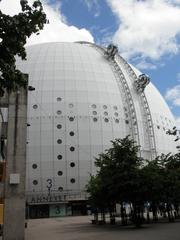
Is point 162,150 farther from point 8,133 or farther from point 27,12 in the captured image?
point 27,12

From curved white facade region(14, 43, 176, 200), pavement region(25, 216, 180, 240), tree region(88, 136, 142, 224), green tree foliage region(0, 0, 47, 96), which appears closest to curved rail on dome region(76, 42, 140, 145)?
curved white facade region(14, 43, 176, 200)

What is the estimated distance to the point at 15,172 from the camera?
23719 mm

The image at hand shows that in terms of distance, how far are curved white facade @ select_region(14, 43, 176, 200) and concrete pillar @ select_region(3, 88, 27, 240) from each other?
125 feet

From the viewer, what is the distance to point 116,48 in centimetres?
7888

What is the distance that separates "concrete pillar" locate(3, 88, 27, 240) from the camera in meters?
22.7

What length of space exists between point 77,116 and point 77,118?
40cm

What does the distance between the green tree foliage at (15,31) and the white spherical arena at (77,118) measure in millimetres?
54079

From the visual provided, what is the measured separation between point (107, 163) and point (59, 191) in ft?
103

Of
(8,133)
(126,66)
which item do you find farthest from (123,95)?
(8,133)

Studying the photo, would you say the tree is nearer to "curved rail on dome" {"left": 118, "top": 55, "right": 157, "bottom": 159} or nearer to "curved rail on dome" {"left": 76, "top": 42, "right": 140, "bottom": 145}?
"curved rail on dome" {"left": 76, "top": 42, "right": 140, "bottom": 145}

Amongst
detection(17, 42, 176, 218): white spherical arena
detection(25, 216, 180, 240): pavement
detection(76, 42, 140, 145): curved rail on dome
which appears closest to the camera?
detection(25, 216, 180, 240): pavement

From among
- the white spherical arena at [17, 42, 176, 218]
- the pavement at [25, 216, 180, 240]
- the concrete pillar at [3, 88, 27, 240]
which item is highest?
the white spherical arena at [17, 42, 176, 218]

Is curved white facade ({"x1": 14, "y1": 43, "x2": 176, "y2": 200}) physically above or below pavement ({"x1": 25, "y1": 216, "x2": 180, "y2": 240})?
above

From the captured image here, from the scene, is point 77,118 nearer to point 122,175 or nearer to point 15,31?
point 122,175
